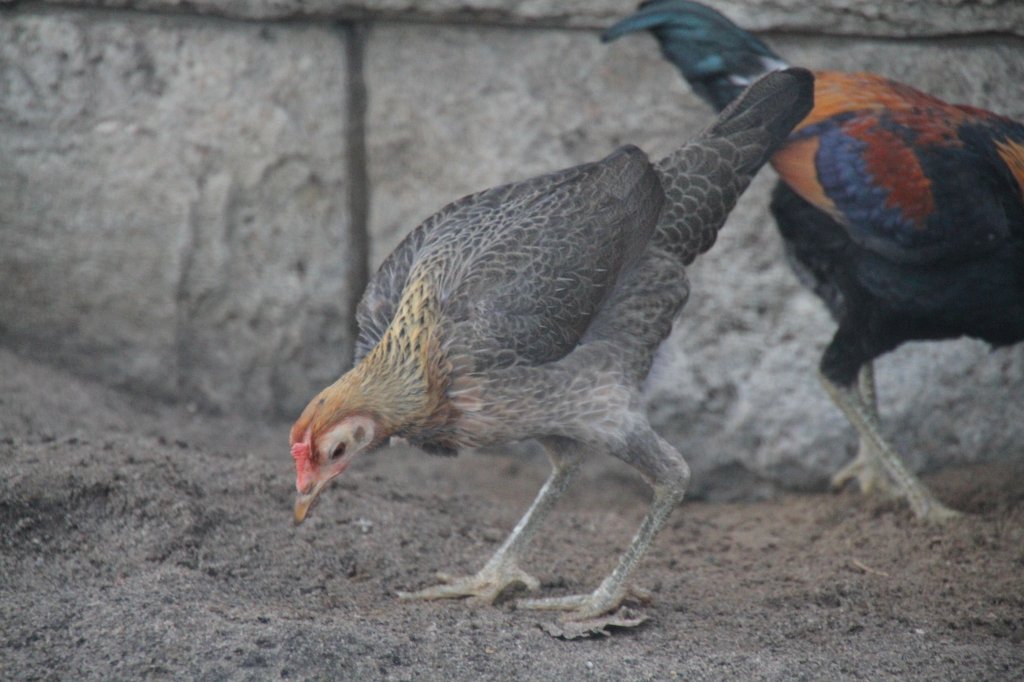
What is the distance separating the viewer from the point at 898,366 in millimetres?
5176

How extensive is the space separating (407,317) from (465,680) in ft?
3.79

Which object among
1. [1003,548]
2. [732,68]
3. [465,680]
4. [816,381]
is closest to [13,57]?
[732,68]

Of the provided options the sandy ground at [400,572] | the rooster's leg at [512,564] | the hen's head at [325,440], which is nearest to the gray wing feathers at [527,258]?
the hen's head at [325,440]

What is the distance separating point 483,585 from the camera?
12.8 feet

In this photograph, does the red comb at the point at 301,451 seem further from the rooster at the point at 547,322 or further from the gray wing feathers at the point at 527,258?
the gray wing feathers at the point at 527,258

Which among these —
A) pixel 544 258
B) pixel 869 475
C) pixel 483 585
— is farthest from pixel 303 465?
pixel 869 475

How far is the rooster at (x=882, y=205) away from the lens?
4.10 m

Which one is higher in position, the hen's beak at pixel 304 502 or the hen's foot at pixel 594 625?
the hen's beak at pixel 304 502

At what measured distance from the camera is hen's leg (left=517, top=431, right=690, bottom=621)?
3.72 meters

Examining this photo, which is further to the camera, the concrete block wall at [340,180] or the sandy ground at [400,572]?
the concrete block wall at [340,180]

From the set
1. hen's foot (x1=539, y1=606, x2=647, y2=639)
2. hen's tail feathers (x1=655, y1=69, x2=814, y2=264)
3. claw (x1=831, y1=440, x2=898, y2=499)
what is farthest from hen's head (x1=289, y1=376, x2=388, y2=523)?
claw (x1=831, y1=440, x2=898, y2=499)

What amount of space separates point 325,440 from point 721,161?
1735mm

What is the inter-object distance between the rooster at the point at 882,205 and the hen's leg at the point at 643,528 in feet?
4.11

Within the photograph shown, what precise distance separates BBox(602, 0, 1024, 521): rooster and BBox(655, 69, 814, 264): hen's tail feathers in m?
0.30
